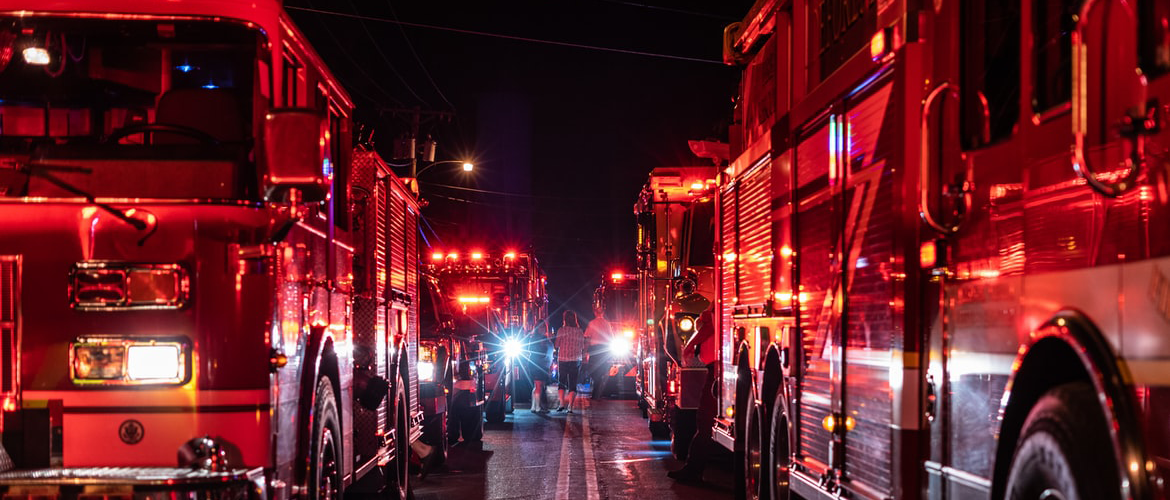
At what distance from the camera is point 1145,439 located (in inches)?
121

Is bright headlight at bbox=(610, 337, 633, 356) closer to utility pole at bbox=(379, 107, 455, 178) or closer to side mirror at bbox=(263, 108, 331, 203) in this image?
utility pole at bbox=(379, 107, 455, 178)

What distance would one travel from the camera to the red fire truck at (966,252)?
319 centimetres

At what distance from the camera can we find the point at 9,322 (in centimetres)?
534

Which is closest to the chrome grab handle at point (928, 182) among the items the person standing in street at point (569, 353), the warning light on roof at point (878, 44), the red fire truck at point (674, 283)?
the warning light on roof at point (878, 44)

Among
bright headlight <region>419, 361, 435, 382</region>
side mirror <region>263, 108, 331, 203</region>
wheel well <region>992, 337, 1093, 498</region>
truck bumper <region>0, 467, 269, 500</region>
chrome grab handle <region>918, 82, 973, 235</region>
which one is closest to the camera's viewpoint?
wheel well <region>992, 337, 1093, 498</region>

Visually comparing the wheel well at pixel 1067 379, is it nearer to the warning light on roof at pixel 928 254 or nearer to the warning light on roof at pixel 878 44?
the warning light on roof at pixel 928 254

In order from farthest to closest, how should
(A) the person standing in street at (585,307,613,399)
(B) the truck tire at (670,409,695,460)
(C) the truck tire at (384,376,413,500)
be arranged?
(A) the person standing in street at (585,307,613,399) < (B) the truck tire at (670,409,695,460) < (C) the truck tire at (384,376,413,500)

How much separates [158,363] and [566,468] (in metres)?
8.07

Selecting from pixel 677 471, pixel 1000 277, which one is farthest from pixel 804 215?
pixel 677 471

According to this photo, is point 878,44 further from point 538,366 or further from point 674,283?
point 538,366

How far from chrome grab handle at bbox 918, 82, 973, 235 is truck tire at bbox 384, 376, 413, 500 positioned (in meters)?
5.81

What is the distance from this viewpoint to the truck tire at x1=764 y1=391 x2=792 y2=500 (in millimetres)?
7727

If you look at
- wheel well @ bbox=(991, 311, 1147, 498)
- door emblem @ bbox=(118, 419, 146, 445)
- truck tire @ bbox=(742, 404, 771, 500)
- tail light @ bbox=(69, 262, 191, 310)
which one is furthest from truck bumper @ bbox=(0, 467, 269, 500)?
truck tire @ bbox=(742, 404, 771, 500)

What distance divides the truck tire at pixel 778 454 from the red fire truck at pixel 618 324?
16889 mm
